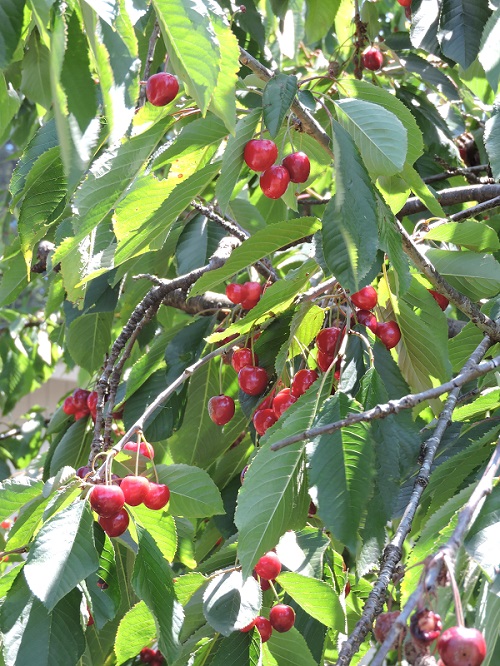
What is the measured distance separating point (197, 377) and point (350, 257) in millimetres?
824

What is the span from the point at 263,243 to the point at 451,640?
658 mm

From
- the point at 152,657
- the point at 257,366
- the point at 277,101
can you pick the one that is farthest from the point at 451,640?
the point at 152,657

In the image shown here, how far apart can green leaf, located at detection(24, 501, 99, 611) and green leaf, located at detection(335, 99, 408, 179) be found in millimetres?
494

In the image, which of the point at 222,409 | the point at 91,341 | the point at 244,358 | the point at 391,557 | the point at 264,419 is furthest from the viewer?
the point at 91,341

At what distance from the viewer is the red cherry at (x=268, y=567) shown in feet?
3.51

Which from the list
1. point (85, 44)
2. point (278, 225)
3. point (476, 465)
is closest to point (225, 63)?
point (85, 44)

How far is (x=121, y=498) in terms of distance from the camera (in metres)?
0.99

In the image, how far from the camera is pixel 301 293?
1150 millimetres

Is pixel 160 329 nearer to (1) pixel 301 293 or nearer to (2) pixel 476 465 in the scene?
(1) pixel 301 293

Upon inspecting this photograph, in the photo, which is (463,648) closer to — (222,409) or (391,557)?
(391,557)

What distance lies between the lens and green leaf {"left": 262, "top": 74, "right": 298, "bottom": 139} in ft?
2.73

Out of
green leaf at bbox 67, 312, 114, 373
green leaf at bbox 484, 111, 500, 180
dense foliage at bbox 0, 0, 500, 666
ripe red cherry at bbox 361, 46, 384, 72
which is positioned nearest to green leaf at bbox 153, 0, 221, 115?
dense foliage at bbox 0, 0, 500, 666

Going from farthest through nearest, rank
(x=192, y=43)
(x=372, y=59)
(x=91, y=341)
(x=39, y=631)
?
(x=372, y=59)
(x=91, y=341)
(x=39, y=631)
(x=192, y=43)

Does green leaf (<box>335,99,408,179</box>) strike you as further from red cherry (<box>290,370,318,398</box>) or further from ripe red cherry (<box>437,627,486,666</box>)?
ripe red cherry (<box>437,627,486,666</box>)
